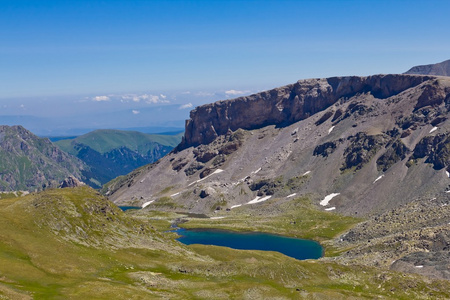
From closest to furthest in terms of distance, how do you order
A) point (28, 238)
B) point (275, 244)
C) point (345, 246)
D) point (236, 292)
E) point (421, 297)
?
point (236, 292)
point (421, 297)
point (28, 238)
point (345, 246)
point (275, 244)

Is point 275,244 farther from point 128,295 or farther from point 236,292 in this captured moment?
point 128,295

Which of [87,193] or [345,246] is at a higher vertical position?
[87,193]

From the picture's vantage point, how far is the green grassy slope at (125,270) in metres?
81.2

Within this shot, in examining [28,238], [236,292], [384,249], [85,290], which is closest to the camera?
[85,290]

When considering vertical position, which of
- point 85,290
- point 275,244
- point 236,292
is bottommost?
point 275,244

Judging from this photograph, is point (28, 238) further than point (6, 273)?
Yes

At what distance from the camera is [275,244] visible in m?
195

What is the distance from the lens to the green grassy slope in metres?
81.2

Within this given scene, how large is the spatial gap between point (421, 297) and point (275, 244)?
103 meters

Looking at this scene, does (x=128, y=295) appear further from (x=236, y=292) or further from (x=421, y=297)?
(x=421, y=297)

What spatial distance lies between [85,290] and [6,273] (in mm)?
15456

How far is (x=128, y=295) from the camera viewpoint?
77.1 m

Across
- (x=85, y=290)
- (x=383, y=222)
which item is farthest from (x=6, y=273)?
(x=383, y=222)

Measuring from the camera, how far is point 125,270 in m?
98.4
